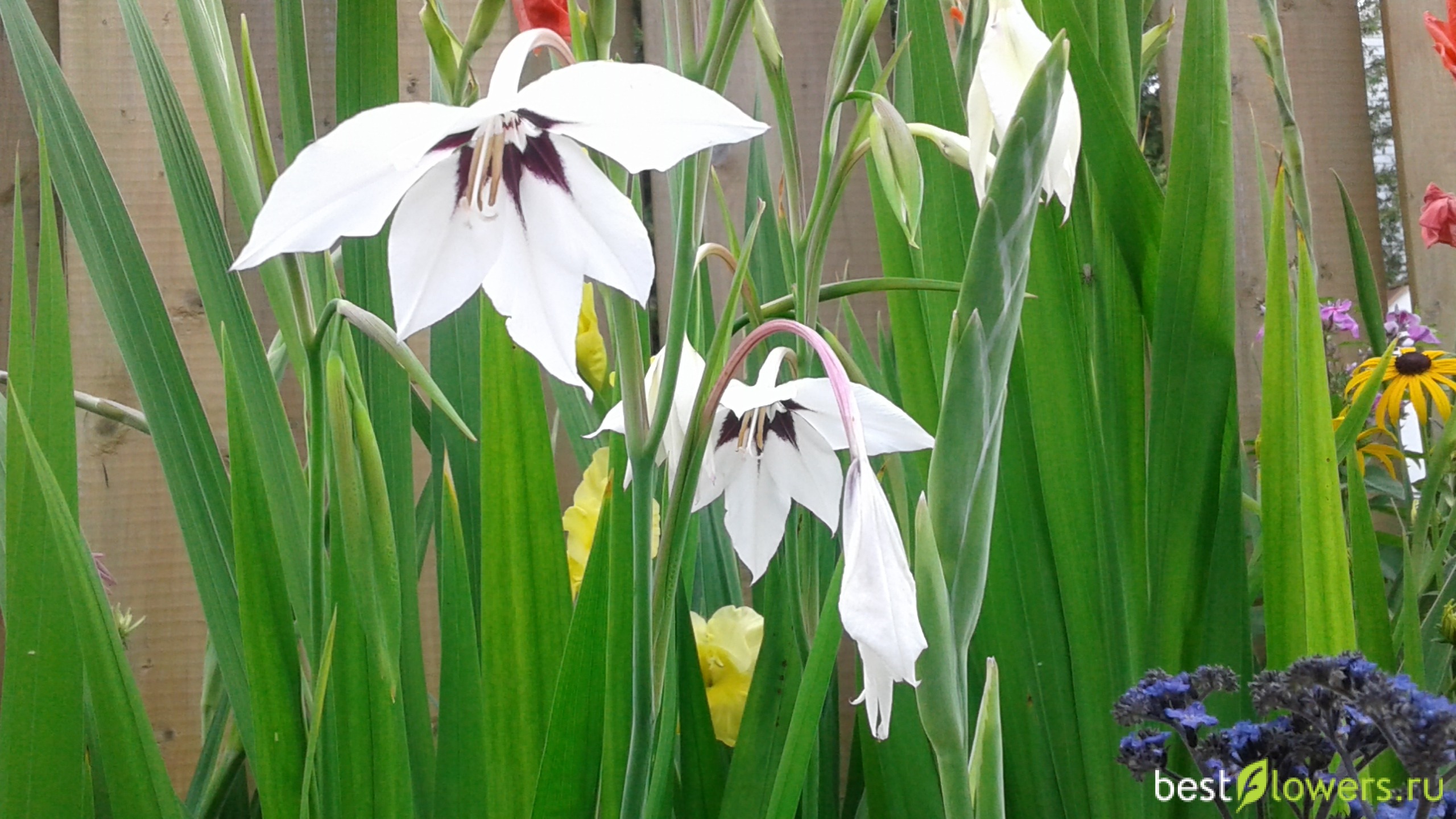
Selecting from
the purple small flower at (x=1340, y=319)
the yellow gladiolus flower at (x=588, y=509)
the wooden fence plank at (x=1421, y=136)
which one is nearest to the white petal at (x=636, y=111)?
the yellow gladiolus flower at (x=588, y=509)

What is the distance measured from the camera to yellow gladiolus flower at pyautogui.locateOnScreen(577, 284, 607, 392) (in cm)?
56

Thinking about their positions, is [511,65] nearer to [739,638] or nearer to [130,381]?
[739,638]

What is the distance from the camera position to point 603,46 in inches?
12.4

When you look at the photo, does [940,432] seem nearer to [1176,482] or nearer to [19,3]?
[1176,482]

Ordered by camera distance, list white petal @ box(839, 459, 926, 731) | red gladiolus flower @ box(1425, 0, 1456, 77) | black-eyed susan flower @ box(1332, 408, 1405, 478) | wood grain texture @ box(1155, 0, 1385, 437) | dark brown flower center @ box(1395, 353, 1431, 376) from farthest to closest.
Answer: wood grain texture @ box(1155, 0, 1385, 437)
dark brown flower center @ box(1395, 353, 1431, 376)
black-eyed susan flower @ box(1332, 408, 1405, 478)
red gladiolus flower @ box(1425, 0, 1456, 77)
white petal @ box(839, 459, 926, 731)

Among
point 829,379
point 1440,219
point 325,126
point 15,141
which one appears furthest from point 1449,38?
point 15,141

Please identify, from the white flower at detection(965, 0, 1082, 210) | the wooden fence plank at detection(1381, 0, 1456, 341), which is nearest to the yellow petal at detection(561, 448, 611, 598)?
the white flower at detection(965, 0, 1082, 210)

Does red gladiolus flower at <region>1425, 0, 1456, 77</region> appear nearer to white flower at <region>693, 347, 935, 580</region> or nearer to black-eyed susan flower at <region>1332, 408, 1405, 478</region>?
black-eyed susan flower at <region>1332, 408, 1405, 478</region>

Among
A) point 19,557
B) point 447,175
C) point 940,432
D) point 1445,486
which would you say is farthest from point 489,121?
point 1445,486

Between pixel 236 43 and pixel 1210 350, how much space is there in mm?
1126

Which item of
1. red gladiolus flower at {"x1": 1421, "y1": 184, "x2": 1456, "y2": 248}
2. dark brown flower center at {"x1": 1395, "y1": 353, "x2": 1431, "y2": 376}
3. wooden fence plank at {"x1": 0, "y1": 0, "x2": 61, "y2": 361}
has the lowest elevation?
dark brown flower center at {"x1": 1395, "y1": 353, "x2": 1431, "y2": 376}

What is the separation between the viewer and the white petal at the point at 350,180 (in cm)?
25

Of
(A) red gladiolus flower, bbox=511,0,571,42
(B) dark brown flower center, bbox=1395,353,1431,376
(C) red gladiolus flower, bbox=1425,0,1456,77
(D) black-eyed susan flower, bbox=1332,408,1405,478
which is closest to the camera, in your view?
(A) red gladiolus flower, bbox=511,0,571,42

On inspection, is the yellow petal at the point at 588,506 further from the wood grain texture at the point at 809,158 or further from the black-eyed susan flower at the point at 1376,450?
the black-eyed susan flower at the point at 1376,450
